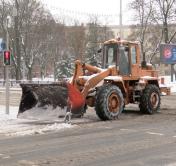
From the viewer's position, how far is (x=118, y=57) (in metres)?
19.2

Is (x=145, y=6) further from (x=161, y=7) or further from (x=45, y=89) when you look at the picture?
(x=45, y=89)

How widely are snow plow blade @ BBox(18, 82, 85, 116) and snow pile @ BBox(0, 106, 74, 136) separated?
17.8 inches

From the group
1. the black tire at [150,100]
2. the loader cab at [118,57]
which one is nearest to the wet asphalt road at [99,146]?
the black tire at [150,100]

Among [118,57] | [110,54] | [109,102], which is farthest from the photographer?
[110,54]

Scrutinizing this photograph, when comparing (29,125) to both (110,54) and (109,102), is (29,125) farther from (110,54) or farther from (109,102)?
(110,54)

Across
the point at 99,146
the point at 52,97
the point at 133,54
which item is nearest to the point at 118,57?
the point at 133,54

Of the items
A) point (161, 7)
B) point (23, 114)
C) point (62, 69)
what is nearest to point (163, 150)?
point (23, 114)

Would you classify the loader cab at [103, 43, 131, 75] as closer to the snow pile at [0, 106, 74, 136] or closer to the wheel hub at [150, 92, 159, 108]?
the wheel hub at [150, 92, 159, 108]

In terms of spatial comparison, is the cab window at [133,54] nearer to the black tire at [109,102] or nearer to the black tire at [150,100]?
the black tire at [150,100]

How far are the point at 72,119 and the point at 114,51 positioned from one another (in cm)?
329

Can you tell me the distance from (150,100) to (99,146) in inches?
312

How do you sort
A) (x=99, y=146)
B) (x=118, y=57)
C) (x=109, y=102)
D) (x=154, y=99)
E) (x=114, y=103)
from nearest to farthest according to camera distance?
(x=99, y=146), (x=109, y=102), (x=114, y=103), (x=118, y=57), (x=154, y=99)

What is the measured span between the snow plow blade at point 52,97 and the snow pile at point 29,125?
1.48 ft

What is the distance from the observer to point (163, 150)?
37.4ft
